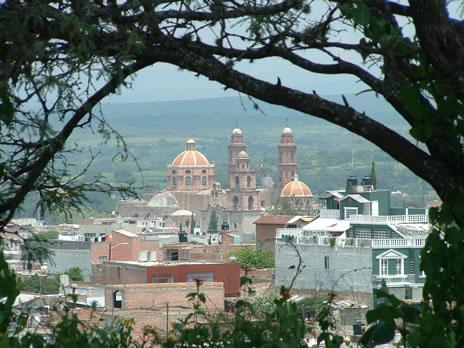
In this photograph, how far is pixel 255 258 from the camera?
139 ft

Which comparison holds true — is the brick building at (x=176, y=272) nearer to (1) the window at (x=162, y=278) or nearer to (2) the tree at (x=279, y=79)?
(1) the window at (x=162, y=278)

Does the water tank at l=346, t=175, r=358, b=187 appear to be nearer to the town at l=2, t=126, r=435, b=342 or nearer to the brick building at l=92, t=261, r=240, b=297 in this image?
the town at l=2, t=126, r=435, b=342

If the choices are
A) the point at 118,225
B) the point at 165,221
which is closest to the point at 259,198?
the point at 165,221

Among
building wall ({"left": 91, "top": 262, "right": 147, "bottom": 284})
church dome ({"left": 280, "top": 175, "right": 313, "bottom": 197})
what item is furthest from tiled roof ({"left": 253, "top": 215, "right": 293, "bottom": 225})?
church dome ({"left": 280, "top": 175, "right": 313, "bottom": 197})

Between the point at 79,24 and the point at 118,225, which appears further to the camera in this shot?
the point at 118,225

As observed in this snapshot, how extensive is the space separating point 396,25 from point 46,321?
3.50 feet

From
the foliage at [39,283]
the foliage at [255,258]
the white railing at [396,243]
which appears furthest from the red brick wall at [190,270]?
the foliage at [39,283]

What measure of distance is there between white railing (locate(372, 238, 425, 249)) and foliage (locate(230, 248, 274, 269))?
5.90 metres

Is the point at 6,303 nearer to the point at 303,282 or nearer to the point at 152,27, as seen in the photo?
the point at 152,27

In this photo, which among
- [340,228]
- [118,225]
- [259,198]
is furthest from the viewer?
[259,198]

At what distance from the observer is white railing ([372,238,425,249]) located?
118 ft

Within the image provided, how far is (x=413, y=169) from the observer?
9.74ft

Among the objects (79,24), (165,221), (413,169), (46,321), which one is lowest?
(46,321)

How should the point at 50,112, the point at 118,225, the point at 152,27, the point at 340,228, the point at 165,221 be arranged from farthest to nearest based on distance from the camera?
1. the point at 165,221
2. the point at 118,225
3. the point at 340,228
4. the point at 152,27
5. the point at 50,112
